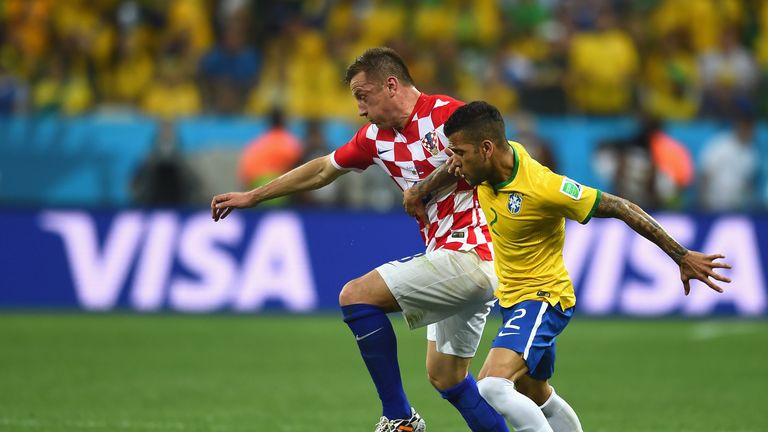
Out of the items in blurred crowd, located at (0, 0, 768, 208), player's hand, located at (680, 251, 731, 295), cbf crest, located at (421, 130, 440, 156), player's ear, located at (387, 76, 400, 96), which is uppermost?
blurred crowd, located at (0, 0, 768, 208)

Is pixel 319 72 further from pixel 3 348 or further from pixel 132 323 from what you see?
pixel 3 348

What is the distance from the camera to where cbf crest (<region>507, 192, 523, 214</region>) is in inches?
257

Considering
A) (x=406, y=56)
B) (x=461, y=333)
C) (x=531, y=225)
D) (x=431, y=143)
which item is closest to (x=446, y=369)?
(x=461, y=333)

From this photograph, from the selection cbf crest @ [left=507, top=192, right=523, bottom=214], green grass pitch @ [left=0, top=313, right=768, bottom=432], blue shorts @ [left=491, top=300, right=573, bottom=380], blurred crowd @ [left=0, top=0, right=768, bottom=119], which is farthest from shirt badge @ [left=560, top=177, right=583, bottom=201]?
blurred crowd @ [left=0, top=0, right=768, bottom=119]

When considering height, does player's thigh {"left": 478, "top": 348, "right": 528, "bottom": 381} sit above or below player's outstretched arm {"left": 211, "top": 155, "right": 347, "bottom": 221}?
below

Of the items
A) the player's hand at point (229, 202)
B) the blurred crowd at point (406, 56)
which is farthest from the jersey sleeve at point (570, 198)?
the blurred crowd at point (406, 56)

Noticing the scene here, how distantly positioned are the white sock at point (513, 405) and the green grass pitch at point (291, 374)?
230 centimetres

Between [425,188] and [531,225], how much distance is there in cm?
75

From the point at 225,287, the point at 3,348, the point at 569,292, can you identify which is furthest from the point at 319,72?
the point at 569,292

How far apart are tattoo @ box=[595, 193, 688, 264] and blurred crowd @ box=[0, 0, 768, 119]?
11.3m

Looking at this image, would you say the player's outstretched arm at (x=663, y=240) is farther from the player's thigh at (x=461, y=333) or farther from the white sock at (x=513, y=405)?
the player's thigh at (x=461, y=333)

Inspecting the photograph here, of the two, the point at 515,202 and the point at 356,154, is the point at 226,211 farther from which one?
the point at 515,202

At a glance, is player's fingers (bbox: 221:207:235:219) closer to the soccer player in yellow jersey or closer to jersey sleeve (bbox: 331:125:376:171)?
jersey sleeve (bbox: 331:125:376:171)

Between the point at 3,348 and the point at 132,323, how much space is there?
7.93ft
